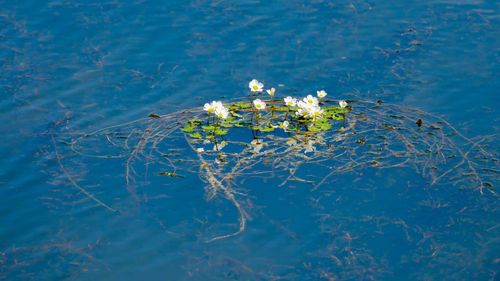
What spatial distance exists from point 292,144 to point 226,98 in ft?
3.83

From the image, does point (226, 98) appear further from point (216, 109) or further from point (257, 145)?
point (257, 145)

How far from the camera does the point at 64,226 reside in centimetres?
472

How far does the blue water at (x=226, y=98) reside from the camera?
4.45m

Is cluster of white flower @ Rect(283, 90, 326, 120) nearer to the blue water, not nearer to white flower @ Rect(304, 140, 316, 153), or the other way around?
white flower @ Rect(304, 140, 316, 153)

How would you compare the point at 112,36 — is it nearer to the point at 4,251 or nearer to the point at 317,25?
the point at 317,25

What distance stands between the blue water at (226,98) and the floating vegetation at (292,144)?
0.14 meters

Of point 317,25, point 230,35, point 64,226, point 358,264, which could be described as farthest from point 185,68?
point 358,264

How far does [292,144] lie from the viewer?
18.9ft

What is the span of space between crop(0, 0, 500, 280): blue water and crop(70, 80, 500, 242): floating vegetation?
140 mm

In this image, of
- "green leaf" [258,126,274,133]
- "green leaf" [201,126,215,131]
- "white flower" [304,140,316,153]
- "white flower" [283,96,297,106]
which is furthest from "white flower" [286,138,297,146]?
"green leaf" [201,126,215,131]

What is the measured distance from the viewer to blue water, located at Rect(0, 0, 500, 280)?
4.45 metres

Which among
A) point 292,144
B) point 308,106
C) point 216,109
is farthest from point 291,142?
point 216,109

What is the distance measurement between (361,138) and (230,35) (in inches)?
112

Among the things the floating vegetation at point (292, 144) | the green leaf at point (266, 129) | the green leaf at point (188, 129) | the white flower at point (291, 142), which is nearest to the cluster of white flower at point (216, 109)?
the floating vegetation at point (292, 144)
